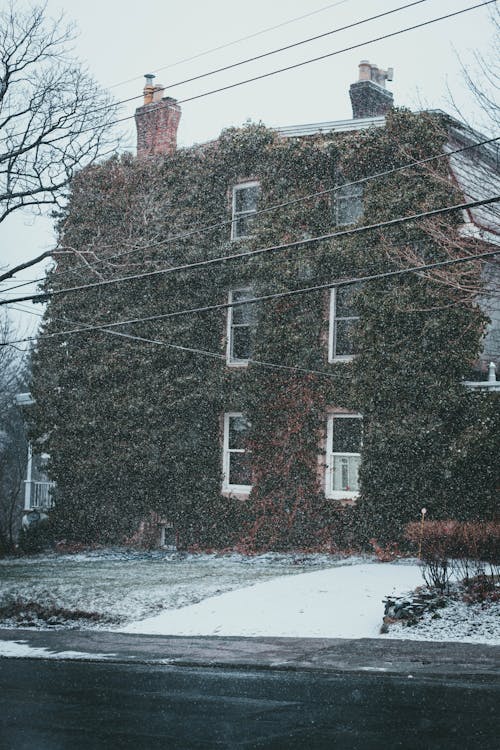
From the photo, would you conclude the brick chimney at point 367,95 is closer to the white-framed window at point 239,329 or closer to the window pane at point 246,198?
the window pane at point 246,198

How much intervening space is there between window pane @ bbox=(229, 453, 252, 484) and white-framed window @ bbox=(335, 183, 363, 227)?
6.75 m

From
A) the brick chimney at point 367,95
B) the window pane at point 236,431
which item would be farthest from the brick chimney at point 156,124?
the window pane at point 236,431

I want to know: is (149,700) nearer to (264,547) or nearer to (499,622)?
(499,622)

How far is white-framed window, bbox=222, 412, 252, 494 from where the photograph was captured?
26.8 m

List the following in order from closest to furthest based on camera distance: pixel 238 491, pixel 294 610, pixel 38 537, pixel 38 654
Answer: pixel 38 654 → pixel 294 610 → pixel 238 491 → pixel 38 537

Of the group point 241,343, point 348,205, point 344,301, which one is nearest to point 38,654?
point 344,301

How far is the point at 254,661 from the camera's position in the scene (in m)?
12.0

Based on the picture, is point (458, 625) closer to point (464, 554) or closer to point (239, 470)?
point (464, 554)

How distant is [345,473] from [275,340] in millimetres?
3907

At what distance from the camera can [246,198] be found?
2795 centimetres

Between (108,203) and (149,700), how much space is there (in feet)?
72.2

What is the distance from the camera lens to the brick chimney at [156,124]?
30.5m

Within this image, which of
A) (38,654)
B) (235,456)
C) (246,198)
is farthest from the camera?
(246,198)

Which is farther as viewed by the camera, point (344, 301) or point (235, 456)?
point (235, 456)
